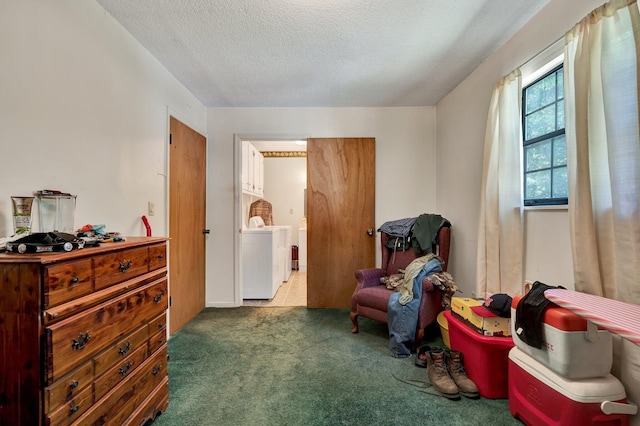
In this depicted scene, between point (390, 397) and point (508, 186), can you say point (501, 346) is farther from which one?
point (508, 186)

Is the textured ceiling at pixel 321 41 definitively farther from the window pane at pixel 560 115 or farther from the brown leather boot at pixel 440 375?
the brown leather boot at pixel 440 375

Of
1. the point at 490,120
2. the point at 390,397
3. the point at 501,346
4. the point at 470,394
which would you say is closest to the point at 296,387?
the point at 390,397

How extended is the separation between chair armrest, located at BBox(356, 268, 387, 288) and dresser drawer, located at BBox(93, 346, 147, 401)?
178cm

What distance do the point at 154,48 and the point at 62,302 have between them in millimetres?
2005

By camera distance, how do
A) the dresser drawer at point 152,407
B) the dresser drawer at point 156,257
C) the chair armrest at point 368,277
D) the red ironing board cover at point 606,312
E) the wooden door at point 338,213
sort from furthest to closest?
1. the wooden door at point 338,213
2. the chair armrest at point 368,277
3. the dresser drawer at point 156,257
4. the dresser drawer at point 152,407
5. the red ironing board cover at point 606,312

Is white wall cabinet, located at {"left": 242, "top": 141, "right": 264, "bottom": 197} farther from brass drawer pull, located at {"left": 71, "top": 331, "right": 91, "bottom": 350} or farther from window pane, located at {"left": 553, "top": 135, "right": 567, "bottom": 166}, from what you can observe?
window pane, located at {"left": 553, "top": 135, "right": 567, "bottom": 166}

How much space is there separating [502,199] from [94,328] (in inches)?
96.5

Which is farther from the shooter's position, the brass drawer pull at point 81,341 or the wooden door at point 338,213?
the wooden door at point 338,213

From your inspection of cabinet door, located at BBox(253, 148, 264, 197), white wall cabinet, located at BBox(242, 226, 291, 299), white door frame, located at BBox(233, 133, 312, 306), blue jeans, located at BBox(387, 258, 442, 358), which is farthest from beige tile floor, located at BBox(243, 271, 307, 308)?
cabinet door, located at BBox(253, 148, 264, 197)

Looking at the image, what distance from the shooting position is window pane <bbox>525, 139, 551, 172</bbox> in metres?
1.69

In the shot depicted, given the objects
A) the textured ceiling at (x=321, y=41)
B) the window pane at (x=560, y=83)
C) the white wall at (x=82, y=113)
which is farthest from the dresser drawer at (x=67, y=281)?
the window pane at (x=560, y=83)

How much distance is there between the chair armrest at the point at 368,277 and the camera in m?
2.54

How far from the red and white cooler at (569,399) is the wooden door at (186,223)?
8.84 feet

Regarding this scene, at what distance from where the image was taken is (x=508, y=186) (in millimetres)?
1847
